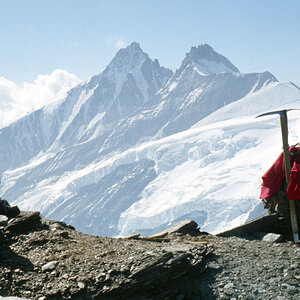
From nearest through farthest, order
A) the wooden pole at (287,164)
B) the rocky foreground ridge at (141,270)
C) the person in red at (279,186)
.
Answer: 1. the rocky foreground ridge at (141,270)
2. the wooden pole at (287,164)
3. the person in red at (279,186)

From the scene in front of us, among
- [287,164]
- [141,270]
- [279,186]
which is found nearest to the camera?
[141,270]

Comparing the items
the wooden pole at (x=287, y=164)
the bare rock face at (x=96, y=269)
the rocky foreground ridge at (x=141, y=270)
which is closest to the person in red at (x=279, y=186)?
the wooden pole at (x=287, y=164)

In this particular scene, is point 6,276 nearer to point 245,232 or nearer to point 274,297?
point 274,297

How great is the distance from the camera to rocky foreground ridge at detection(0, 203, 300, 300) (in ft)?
22.7

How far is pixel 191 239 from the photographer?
10.4 m

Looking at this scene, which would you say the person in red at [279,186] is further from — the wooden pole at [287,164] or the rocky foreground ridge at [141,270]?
the rocky foreground ridge at [141,270]

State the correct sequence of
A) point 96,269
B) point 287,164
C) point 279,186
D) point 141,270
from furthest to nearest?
point 279,186 < point 287,164 < point 96,269 < point 141,270

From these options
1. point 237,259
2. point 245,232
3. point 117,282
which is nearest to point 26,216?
point 117,282

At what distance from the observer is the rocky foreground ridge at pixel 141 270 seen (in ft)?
22.7

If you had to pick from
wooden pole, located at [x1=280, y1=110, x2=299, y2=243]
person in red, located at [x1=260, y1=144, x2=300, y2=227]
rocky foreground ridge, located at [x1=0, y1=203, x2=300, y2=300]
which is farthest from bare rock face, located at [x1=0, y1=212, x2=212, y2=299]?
person in red, located at [x1=260, y1=144, x2=300, y2=227]

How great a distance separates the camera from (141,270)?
7145 mm

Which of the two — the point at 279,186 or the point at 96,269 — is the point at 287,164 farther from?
the point at 96,269

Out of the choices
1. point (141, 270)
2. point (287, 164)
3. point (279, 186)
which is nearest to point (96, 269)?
point (141, 270)

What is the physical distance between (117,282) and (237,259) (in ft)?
8.70
